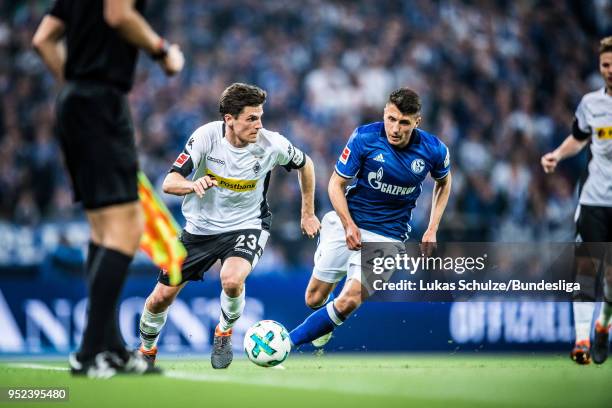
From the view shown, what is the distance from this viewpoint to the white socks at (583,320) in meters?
7.59

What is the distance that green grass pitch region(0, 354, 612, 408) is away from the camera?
207 inches

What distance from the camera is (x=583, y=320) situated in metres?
7.63

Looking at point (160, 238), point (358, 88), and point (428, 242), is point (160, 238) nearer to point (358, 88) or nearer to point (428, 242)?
point (428, 242)

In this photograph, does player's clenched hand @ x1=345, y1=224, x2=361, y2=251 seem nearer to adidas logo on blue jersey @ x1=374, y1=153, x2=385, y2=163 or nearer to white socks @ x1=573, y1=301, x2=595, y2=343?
adidas logo on blue jersey @ x1=374, y1=153, x2=385, y2=163

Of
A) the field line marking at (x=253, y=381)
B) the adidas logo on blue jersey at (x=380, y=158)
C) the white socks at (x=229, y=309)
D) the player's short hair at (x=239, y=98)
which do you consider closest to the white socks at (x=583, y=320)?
the adidas logo on blue jersey at (x=380, y=158)

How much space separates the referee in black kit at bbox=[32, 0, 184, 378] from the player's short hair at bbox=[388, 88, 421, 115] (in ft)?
8.65

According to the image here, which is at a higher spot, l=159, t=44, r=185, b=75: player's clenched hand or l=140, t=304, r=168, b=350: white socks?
l=159, t=44, r=185, b=75: player's clenched hand

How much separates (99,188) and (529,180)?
30.9 feet

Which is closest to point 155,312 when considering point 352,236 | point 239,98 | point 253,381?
point 253,381

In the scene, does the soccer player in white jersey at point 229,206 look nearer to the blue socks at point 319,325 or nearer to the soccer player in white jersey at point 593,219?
the blue socks at point 319,325

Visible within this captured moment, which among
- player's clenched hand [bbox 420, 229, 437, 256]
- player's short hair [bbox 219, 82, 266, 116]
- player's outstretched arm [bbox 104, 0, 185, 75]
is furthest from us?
player's clenched hand [bbox 420, 229, 437, 256]

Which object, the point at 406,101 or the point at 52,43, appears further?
the point at 406,101

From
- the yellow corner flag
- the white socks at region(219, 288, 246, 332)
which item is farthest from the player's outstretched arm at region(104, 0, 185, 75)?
the white socks at region(219, 288, 246, 332)

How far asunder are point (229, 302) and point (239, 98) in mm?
1581
